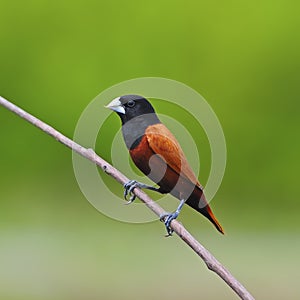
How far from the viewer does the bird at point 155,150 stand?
917mm

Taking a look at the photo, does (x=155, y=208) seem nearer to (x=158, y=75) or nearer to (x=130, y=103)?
(x=130, y=103)

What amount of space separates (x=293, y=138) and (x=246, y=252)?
0.60 metres

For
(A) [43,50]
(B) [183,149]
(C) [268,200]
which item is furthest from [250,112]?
(B) [183,149]

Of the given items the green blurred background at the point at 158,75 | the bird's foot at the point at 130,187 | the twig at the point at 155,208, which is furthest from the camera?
the green blurred background at the point at 158,75

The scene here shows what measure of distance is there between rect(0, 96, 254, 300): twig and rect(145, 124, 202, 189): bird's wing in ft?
0.36

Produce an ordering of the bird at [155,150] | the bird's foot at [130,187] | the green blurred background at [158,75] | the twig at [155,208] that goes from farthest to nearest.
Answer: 1. the green blurred background at [158,75]
2. the bird at [155,150]
3. the bird's foot at [130,187]
4. the twig at [155,208]

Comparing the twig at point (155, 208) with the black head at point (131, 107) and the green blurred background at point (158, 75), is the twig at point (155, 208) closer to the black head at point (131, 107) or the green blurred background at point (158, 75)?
the black head at point (131, 107)

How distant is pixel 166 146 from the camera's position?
37.7 inches

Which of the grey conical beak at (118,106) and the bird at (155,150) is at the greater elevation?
the grey conical beak at (118,106)

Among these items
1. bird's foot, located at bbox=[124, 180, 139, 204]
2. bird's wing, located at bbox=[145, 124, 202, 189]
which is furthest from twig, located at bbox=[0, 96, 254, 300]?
bird's wing, located at bbox=[145, 124, 202, 189]

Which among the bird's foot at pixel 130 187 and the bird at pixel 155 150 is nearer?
the bird's foot at pixel 130 187

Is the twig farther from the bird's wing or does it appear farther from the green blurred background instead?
the green blurred background

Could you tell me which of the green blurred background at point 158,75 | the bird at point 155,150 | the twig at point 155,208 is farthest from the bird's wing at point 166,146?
the green blurred background at point 158,75

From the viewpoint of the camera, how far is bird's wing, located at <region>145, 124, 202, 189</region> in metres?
0.92
